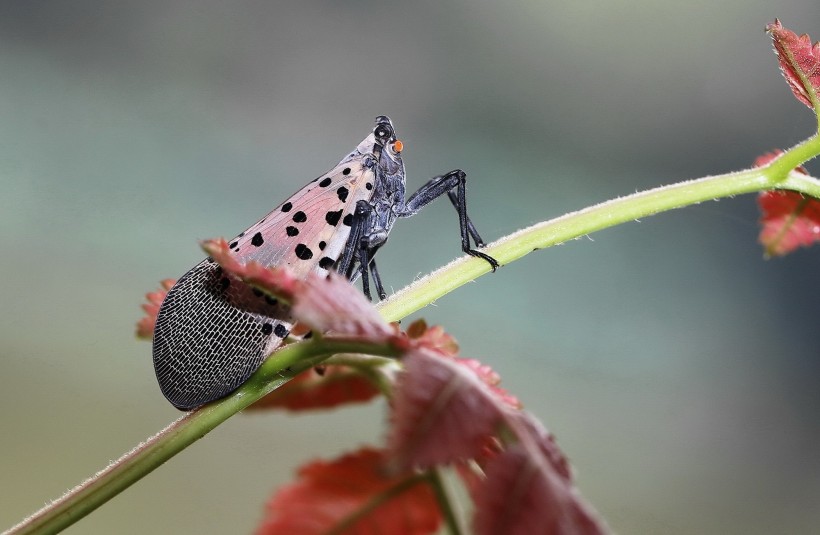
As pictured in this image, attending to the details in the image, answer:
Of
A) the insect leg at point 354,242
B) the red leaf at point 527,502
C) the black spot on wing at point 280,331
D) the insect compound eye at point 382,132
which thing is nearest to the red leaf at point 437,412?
the red leaf at point 527,502

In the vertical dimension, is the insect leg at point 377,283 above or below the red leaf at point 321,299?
above

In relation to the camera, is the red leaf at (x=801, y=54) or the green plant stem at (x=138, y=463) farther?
the red leaf at (x=801, y=54)

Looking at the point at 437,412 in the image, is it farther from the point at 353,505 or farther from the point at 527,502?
the point at 353,505

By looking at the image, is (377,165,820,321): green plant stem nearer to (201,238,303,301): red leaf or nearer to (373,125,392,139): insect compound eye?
(201,238,303,301): red leaf

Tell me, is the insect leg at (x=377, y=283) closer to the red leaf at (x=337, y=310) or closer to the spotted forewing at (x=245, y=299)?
the spotted forewing at (x=245, y=299)

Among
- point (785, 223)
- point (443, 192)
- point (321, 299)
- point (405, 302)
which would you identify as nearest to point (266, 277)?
point (321, 299)

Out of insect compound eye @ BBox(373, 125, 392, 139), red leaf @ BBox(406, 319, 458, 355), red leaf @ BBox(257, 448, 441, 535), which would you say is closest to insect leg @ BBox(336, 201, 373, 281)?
insect compound eye @ BBox(373, 125, 392, 139)

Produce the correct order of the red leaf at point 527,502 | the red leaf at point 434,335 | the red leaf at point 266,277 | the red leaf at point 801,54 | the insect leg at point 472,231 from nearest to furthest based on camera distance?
the red leaf at point 527,502 → the red leaf at point 266,277 → the red leaf at point 434,335 → the red leaf at point 801,54 → the insect leg at point 472,231
